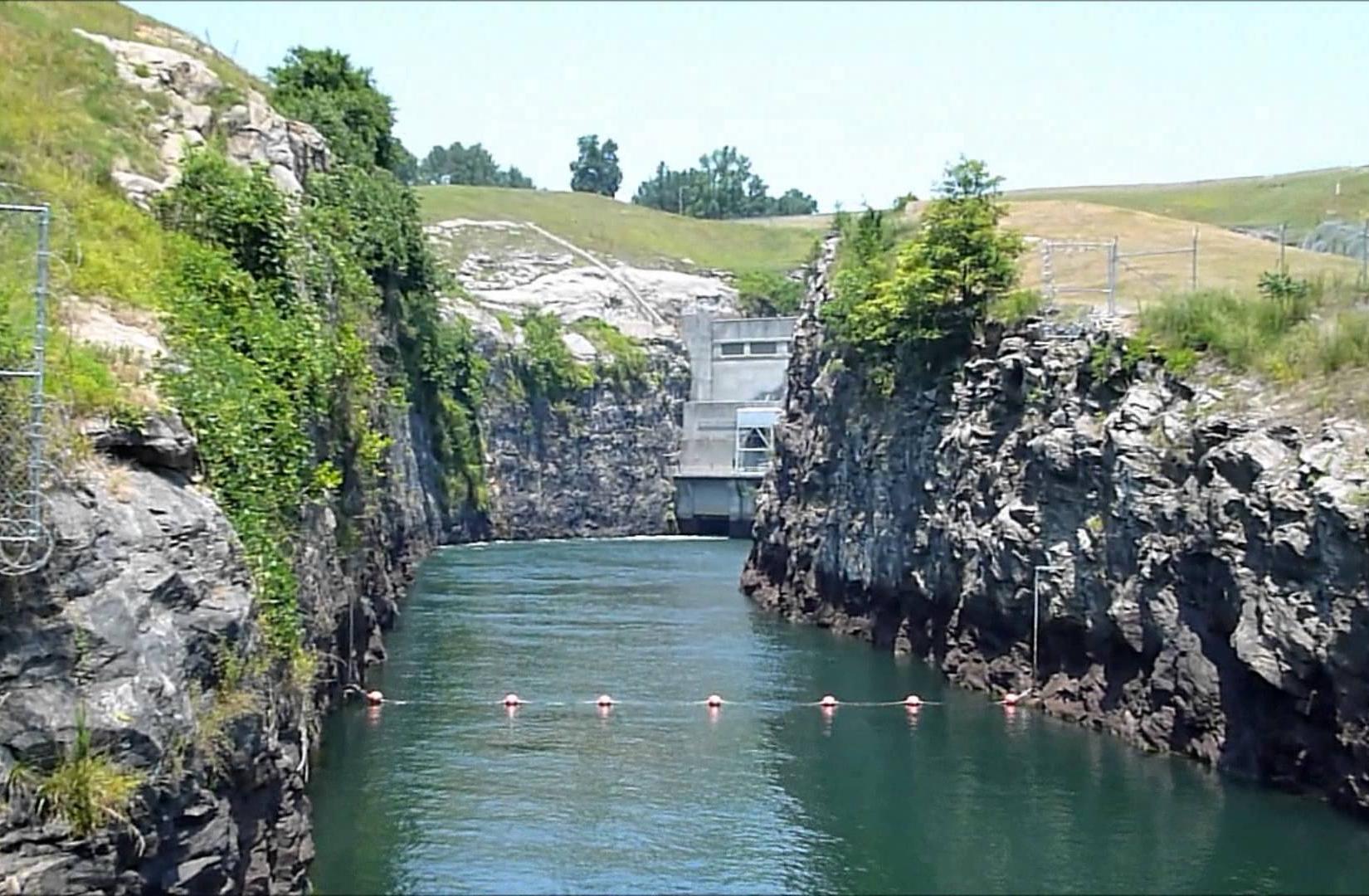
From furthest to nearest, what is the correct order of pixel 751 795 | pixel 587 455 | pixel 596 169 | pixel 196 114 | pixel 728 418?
pixel 596 169, pixel 728 418, pixel 587 455, pixel 196 114, pixel 751 795

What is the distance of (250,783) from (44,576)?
4950 mm

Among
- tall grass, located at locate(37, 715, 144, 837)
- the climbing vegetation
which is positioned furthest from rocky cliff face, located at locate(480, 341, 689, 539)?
tall grass, located at locate(37, 715, 144, 837)

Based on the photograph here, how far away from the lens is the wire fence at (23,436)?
2084cm

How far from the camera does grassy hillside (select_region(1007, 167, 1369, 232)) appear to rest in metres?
53.9

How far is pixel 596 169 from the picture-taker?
193875 mm

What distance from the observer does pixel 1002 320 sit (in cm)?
5325

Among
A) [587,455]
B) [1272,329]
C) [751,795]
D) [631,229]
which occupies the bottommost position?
[751,795]

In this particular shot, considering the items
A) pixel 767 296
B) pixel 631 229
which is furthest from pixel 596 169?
pixel 767 296

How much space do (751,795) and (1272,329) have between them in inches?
710

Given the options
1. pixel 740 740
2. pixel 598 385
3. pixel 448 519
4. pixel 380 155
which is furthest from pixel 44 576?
pixel 598 385

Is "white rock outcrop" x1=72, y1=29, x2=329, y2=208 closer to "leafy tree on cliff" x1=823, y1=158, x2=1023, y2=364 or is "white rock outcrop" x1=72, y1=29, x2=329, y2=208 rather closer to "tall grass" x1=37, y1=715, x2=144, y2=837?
"leafy tree on cliff" x1=823, y1=158, x2=1023, y2=364

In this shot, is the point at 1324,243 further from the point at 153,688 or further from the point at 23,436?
the point at 23,436

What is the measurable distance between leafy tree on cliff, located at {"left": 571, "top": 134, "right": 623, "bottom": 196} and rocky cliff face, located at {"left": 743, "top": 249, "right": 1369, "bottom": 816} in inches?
5178

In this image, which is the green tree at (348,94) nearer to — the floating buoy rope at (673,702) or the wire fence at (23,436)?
the floating buoy rope at (673,702)
